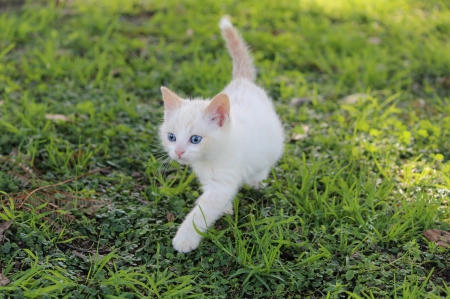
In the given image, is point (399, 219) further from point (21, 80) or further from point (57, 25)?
point (57, 25)

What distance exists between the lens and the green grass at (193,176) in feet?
9.30

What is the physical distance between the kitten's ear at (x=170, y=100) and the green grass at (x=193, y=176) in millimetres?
588

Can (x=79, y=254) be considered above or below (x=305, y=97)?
above

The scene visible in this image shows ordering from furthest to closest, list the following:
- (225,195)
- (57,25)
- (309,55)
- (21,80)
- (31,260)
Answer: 1. (57,25)
2. (309,55)
3. (21,80)
4. (225,195)
5. (31,260)

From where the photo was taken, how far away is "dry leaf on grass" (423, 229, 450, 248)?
9.98ft

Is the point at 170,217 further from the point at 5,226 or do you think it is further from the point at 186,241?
the point at 5,226

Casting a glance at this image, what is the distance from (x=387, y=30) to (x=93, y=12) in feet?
11.7

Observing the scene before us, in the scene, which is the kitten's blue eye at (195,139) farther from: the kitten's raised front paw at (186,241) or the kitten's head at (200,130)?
the kitten's raised front paw at (186,241)

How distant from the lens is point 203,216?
9.89 feet

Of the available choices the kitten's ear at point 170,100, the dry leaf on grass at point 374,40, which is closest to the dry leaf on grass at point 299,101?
the dry leaf on grass at point 374,40

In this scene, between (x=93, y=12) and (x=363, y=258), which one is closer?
(x=363, y=258)

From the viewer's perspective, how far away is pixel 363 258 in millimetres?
2938

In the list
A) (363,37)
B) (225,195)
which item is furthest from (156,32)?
(225,195)

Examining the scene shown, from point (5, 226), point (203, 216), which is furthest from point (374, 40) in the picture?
point (5, 226)
